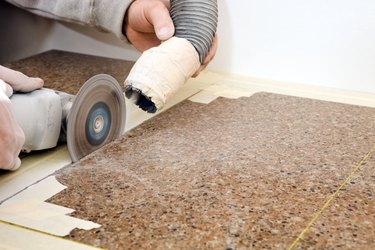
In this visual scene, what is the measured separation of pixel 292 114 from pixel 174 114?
318 mm

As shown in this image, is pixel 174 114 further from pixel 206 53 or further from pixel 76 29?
pixel 76 29

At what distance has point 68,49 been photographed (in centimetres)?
226

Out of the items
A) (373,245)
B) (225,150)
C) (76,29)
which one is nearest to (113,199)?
(225,150)

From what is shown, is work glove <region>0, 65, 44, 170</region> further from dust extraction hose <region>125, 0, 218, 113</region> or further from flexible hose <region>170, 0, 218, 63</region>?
flexible hose <region>170, 0, 218, 63</region>

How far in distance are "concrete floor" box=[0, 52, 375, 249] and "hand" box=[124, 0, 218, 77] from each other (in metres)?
0.22

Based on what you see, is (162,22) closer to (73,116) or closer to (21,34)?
(73,116)

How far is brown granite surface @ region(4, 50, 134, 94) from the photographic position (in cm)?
182

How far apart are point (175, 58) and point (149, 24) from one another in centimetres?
31

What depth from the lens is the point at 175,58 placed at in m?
1.43

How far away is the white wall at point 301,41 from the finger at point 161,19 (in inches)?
14.3

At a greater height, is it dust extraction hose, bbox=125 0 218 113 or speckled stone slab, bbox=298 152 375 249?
dust extraction hose, bbox=125 0 218 113

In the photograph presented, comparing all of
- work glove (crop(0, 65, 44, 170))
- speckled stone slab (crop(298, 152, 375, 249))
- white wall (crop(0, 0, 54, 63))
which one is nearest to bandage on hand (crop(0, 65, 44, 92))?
work glove (crop(0, 65, 44, 170))

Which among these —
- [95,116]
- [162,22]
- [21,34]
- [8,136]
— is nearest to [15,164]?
[8,136]

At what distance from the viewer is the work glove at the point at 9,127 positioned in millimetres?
1105
